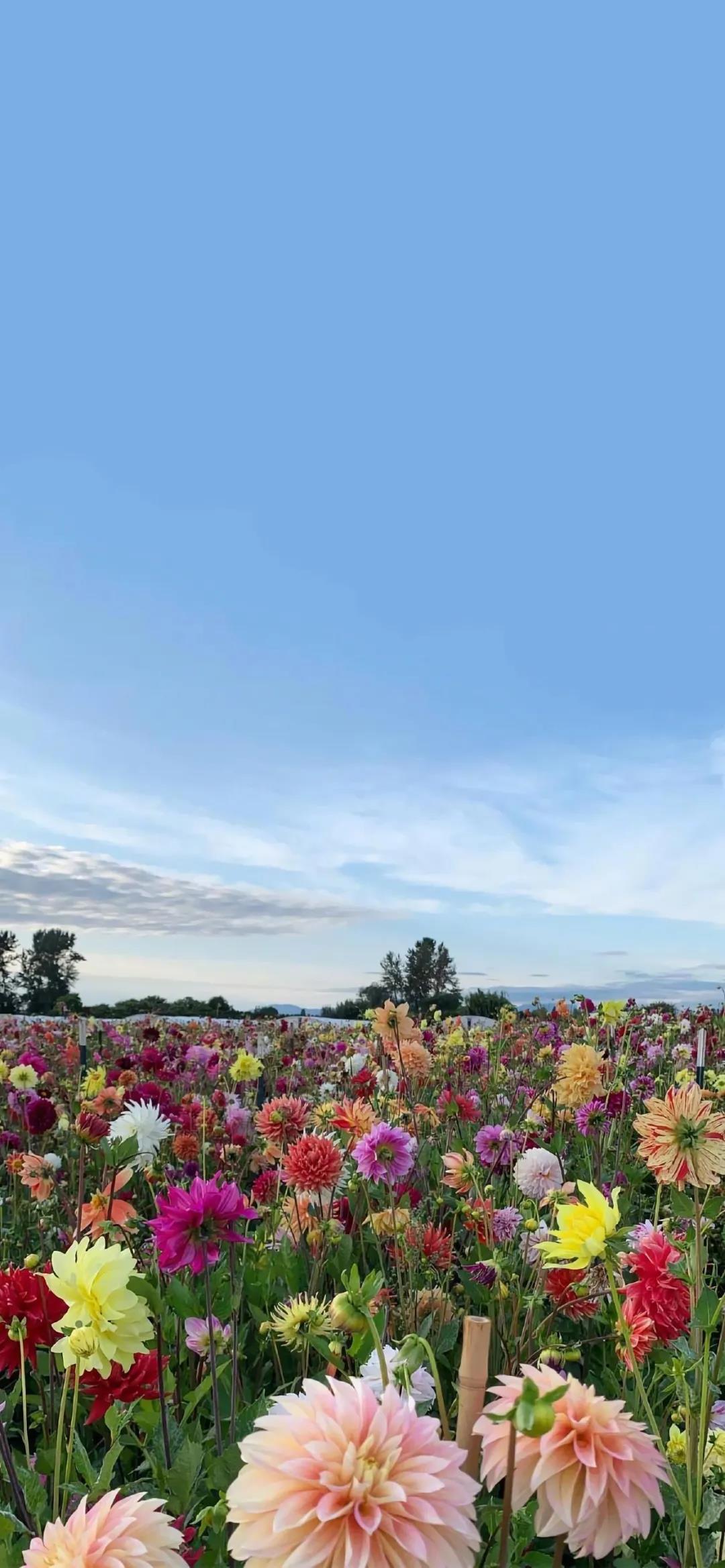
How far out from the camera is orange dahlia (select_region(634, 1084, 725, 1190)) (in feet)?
5.04

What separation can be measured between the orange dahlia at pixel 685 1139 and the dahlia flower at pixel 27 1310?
99cm

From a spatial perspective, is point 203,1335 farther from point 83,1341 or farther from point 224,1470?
point 83,1341

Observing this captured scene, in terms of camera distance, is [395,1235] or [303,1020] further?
[303,1020]

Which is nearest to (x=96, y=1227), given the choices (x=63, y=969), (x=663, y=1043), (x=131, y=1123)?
(x=131, y=1123)

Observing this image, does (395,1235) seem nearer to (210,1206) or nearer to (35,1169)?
(210,1206)

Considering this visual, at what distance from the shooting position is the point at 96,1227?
8.29 ft

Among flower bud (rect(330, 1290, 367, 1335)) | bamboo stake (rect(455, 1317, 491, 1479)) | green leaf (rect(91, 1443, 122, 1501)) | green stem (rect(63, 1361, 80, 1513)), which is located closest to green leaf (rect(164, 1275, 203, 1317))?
green stem (rect(63, 1361, 80, 1513))

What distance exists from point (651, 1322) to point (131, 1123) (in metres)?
1.76

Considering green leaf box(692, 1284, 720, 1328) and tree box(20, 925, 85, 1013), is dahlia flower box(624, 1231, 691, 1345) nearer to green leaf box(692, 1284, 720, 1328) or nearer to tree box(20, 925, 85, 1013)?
green leaf box(692, 1284, 720, 1328)

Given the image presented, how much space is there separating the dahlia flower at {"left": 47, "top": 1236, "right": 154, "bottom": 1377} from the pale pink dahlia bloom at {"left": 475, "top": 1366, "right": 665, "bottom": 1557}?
55 cm

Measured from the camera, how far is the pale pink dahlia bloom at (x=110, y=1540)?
2.72 ft

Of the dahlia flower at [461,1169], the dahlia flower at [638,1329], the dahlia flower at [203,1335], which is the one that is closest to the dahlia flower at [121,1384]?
the dahlia flower at [203,1335]

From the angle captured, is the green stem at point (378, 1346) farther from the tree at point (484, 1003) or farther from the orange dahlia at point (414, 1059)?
the tree at point (484, 1003)

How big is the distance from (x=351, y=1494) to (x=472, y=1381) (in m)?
0.20
